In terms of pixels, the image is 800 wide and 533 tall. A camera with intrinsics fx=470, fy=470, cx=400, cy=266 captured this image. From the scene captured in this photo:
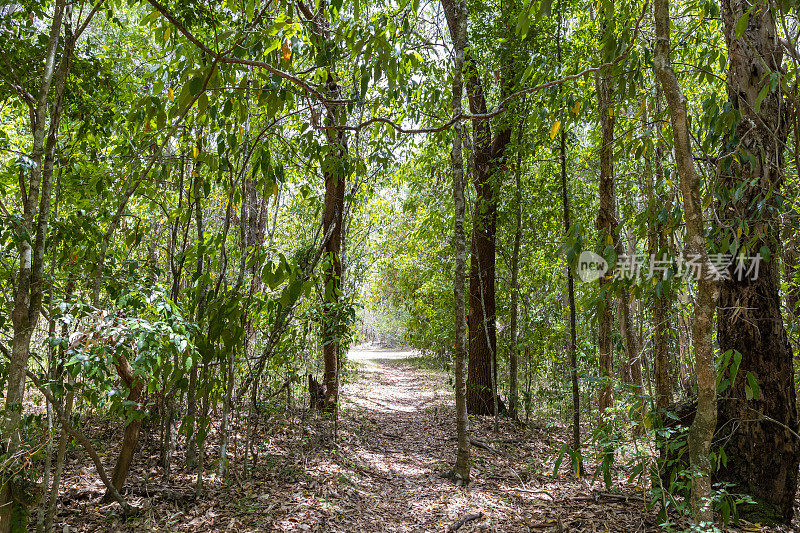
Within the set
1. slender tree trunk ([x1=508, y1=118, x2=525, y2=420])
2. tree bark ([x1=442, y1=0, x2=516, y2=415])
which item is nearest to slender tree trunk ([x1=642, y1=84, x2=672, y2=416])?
slender tree trunk ([x1=508, y1=118, x2=525, y2=420])

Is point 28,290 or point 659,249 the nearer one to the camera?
point 28,290

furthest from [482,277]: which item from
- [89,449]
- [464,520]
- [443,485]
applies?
[89,449]

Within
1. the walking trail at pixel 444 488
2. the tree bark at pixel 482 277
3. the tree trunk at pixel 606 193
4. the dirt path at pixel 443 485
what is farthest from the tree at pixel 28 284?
the tree bark at pixel 482 277

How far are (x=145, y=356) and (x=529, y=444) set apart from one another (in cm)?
587

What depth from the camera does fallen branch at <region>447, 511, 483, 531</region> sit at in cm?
409

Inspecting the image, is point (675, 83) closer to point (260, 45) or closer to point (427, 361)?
point (260, 45)

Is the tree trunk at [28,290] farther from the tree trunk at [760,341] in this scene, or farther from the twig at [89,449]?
the tree trunk at [760,341]

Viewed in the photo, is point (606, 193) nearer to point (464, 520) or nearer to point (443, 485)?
point (443, 485)

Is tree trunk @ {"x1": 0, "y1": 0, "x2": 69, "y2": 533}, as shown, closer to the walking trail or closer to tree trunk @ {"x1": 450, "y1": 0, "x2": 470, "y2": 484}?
the walking trail

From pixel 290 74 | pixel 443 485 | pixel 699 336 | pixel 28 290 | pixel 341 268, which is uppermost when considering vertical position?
pixel 290 74

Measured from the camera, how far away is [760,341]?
3.63m

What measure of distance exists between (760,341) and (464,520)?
2.84m

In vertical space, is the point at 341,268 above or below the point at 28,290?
above

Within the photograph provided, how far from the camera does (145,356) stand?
2562 mm
